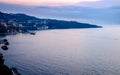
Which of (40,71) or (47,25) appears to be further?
(47,25)

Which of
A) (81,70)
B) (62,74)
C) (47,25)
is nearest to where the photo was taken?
(62,74)

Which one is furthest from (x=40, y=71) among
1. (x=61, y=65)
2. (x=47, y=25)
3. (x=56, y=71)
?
(x=47, y=25)

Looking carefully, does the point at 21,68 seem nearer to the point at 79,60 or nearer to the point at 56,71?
the point at 56,71

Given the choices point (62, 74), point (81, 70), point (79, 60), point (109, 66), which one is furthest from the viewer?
point (79, 60)

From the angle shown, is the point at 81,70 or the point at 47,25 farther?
the point at 47,25

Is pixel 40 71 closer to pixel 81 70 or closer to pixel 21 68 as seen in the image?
pixel 21 68

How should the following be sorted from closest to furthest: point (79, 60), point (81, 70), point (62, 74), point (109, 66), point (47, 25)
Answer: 1. point (62, 74)
2. point (81, 70)
3. point (109, 66)
4. point (79, 60)
5. point (47, 25)

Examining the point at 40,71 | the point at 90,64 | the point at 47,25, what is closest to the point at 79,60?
the point at 90,64

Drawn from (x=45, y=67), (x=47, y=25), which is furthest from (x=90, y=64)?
(x=47, y=25)
